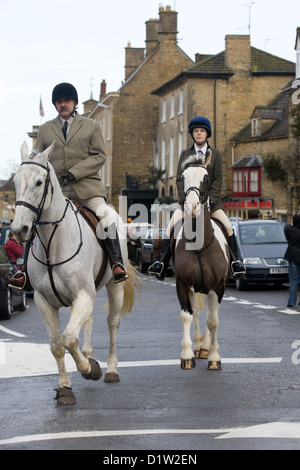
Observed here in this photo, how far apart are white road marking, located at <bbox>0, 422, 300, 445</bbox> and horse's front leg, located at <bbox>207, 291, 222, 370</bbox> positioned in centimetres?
318

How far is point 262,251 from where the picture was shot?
26.1 m

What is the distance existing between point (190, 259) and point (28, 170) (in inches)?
122

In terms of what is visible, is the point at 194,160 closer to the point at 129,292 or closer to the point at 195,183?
the point at 195,183

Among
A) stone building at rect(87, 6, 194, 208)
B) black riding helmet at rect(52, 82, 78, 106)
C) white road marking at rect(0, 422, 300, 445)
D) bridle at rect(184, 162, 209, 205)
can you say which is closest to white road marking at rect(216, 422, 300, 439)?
white road marking at rect(0, 422, 300, 445)

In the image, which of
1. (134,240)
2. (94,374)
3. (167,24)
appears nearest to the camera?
(94,374)

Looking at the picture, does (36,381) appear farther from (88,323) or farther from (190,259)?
(190,259)

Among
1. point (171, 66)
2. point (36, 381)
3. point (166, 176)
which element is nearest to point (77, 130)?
point (36, 381)

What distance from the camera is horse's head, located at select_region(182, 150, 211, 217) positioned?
32.1ft

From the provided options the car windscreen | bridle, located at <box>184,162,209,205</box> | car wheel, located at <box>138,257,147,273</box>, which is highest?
bridle, located at <box>184,162,209,205</box>

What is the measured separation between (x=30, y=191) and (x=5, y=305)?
34.8ft

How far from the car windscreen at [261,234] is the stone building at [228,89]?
34.2 metres

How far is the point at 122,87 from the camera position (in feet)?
258

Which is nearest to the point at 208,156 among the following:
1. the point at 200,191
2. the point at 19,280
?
the point at 200,191

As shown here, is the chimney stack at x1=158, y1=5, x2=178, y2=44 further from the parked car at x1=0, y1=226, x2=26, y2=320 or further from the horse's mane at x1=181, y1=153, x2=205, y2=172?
the horse's mane at x1=181, y1=153, x2=205, y2=172
